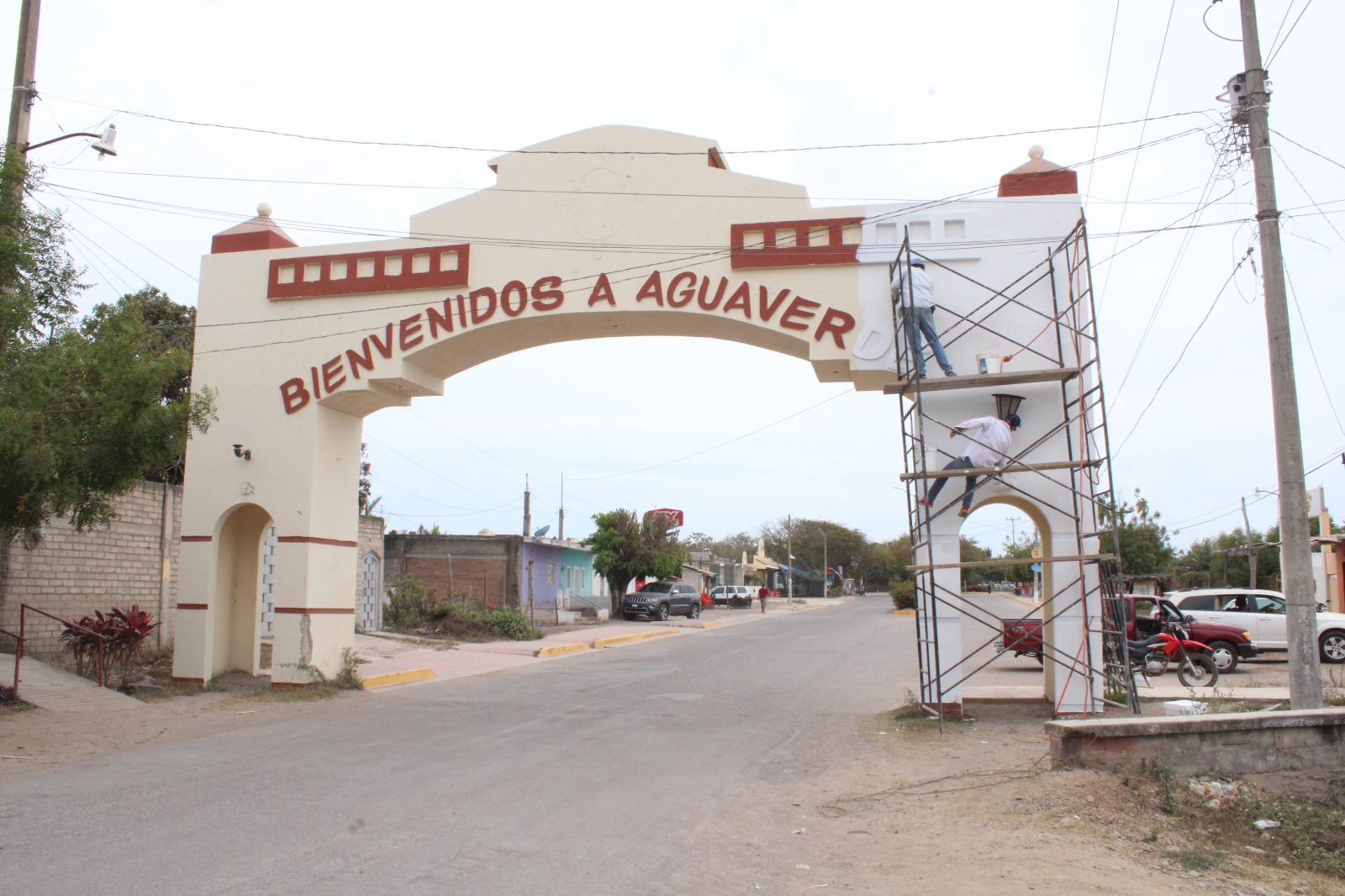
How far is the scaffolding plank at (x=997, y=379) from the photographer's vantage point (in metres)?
12.1

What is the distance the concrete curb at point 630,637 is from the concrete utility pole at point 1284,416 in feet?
65.2

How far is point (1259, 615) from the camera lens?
2117 centimetres

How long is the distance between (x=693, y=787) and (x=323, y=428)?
9470 millimetres

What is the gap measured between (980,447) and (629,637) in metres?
20.4

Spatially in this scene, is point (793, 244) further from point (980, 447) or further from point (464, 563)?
point (464, 563)

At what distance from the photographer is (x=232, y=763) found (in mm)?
9516

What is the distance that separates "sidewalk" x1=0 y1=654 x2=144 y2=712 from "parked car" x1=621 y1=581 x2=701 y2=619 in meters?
28.4

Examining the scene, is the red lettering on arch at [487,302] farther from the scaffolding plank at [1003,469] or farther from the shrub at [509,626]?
the shrub at [509,626]

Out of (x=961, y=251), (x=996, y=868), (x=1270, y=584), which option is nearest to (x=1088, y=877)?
(x=996, y=868)

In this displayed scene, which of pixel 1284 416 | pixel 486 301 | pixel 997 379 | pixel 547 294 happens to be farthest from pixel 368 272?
pixel 1284 416

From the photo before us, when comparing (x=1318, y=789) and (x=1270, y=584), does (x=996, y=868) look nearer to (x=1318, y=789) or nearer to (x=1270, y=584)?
(x=1318, y=789)

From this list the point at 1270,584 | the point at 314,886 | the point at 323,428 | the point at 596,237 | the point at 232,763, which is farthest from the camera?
the point at 1270,584

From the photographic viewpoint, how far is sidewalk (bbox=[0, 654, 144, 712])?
12938 millimetres

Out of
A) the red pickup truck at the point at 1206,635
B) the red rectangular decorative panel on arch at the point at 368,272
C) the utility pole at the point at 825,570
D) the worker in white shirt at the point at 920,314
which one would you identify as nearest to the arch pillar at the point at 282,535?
the red rectangular decorative panel on arch at the point at 368,272
